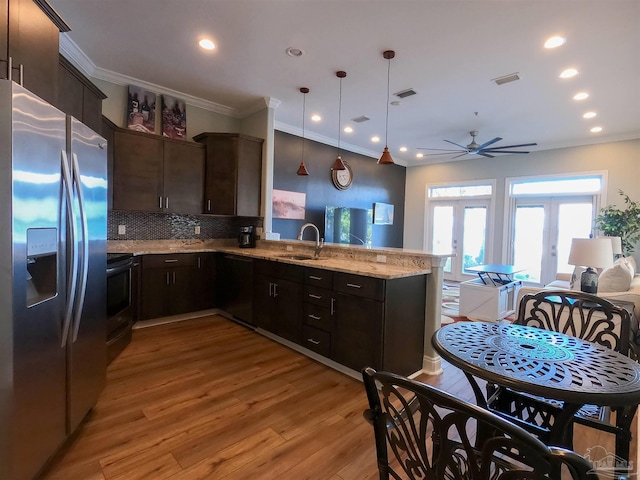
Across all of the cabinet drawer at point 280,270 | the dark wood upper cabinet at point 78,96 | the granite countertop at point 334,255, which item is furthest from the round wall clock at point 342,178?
the dark wood upper cabinet at point 78,96

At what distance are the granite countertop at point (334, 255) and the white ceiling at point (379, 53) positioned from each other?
1.96 meters

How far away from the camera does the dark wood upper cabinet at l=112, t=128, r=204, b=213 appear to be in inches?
147

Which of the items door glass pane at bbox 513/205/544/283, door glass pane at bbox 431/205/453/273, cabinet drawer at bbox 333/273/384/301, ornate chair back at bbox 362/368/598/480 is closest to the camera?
ornate chair back at bbox 362/368/598/480

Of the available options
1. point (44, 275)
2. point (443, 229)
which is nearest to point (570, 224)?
point (443, 229)

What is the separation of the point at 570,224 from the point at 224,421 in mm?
7043

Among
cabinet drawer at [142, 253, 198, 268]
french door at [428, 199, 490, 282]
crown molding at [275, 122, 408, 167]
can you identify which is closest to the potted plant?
french door at [428, 199, 490, 282]

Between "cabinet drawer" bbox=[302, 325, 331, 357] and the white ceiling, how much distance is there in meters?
2.71

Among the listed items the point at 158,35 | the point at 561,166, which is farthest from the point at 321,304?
the point at 561,166

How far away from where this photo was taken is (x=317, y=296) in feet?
9.73

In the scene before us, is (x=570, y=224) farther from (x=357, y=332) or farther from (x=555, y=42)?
(x=357, y=332)

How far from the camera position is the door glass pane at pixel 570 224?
19.8ft

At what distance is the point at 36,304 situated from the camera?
138 cm

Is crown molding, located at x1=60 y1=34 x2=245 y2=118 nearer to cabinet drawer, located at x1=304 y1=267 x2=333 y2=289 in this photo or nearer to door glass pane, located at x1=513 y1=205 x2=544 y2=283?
cabinet drawer, located at x1=304 y1=267 x2=333 y2=289

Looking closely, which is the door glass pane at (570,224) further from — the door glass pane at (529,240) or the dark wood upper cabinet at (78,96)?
the dark wood upper cabinet at (78,96)
